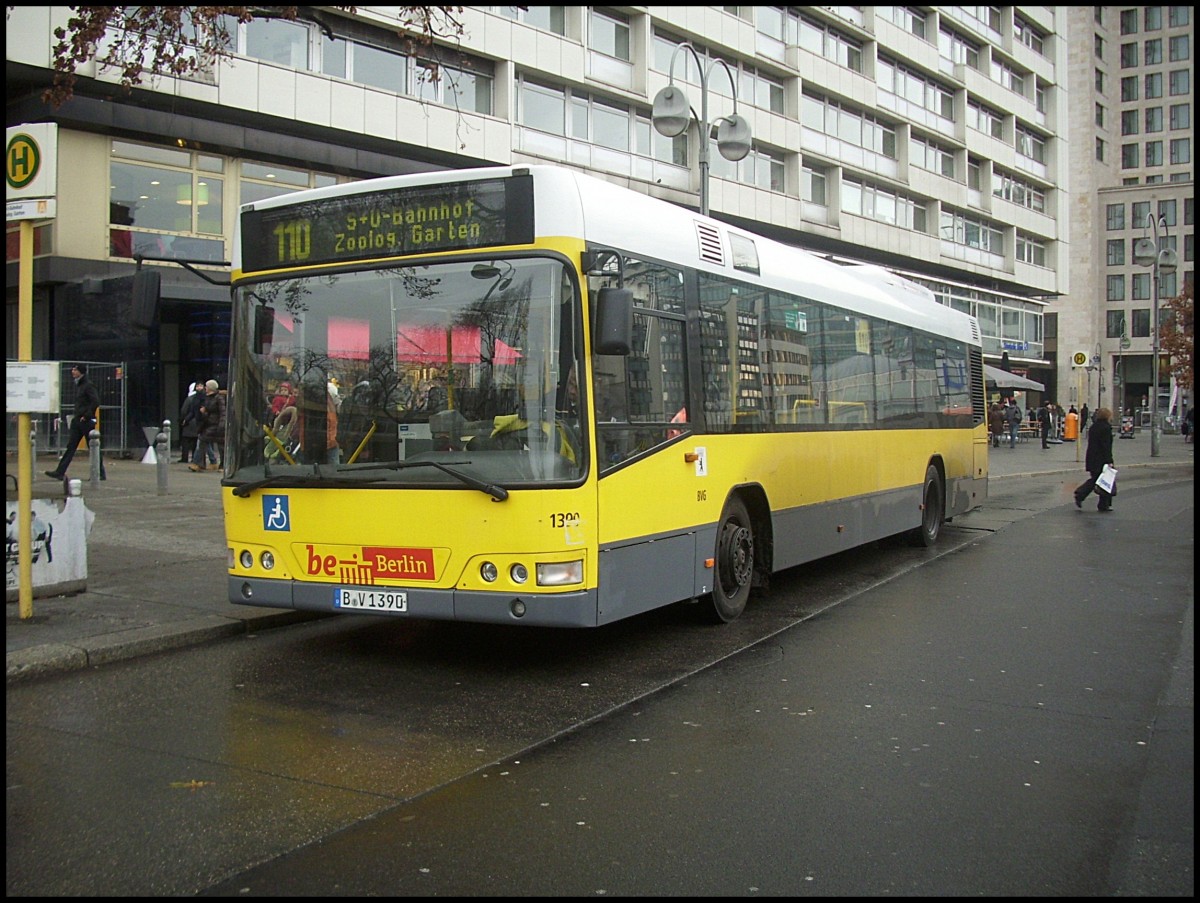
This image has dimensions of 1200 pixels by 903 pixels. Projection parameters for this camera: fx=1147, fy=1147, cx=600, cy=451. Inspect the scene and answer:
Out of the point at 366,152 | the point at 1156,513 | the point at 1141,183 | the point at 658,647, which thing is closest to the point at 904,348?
the point at 658,647

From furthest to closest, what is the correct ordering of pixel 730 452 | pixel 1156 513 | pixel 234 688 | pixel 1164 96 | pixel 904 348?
1. pixel 1164 96
2. pixel 1156 513
3. pixel 904 348
4. pixel 730 452
5. pixel 234 688

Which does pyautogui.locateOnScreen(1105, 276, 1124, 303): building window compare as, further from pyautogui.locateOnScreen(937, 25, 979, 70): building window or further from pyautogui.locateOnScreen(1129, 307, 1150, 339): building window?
pyautogui.locateOnScreen(937, 25, 979, 70): building window

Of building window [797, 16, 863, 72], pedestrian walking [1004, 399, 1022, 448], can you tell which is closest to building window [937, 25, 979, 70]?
building window [797, 16, 863, 72]

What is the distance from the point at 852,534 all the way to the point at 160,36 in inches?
304

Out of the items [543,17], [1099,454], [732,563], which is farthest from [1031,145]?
[732,563]

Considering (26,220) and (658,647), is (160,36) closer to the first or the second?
(26,220)

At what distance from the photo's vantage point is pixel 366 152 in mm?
29938

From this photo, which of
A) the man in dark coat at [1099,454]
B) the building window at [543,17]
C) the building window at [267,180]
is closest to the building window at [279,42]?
the building window at [267,180]

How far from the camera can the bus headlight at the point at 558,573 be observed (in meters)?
6.76

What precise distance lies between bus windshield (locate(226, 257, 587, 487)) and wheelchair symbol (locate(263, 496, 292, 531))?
0.14 m

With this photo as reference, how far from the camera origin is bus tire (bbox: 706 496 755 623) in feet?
28.8

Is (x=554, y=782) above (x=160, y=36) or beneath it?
beneath

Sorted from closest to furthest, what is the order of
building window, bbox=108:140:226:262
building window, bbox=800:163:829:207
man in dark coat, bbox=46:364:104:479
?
man in dark coat, bbox=46:364:104:479 < building window, bbox=108:140:226:262 < building window, bbox=800:163:829:207

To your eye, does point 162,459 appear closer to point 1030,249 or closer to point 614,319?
point 614,319
